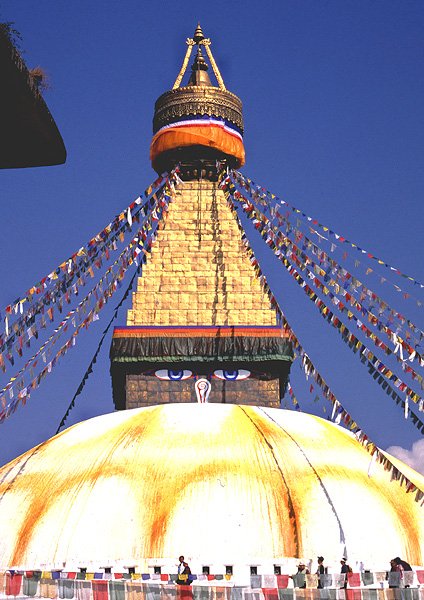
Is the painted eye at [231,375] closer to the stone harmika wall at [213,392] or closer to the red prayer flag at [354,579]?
the stone harmika wall at [213,392]

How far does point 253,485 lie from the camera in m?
12.4

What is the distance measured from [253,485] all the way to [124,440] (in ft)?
7.86

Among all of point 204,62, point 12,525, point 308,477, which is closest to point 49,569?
point 12,525

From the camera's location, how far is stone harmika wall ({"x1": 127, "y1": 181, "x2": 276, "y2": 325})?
57.0ft

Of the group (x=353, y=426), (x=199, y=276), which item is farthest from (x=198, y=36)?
(x=353, y=426)

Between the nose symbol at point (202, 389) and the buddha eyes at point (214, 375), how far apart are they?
0.74 feet

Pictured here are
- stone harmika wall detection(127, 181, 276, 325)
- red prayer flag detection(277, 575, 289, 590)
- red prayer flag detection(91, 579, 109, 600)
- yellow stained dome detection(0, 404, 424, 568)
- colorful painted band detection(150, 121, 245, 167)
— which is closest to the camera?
red prayer flag detection(91, 579, 109, 600)

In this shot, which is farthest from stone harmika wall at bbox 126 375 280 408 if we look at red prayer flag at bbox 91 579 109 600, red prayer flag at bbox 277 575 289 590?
red prayer flag at bbox 91 579 109 600

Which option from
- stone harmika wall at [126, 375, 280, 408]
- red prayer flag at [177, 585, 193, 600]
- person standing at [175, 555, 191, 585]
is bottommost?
red prayer flag at [177, 585, 193, 600]

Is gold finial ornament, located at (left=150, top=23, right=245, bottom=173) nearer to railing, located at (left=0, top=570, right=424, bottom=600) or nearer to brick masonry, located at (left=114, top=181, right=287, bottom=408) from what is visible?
brick masonry, located at (left=114, top=181, right=287, bottom=408)

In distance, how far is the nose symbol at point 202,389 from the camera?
16.8m

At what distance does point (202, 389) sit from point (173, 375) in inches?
26.1

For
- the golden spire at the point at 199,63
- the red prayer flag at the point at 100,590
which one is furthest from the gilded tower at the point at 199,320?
the red prayer flag at the point at 100,590

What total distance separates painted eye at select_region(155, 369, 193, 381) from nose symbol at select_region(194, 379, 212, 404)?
0.26 metres
